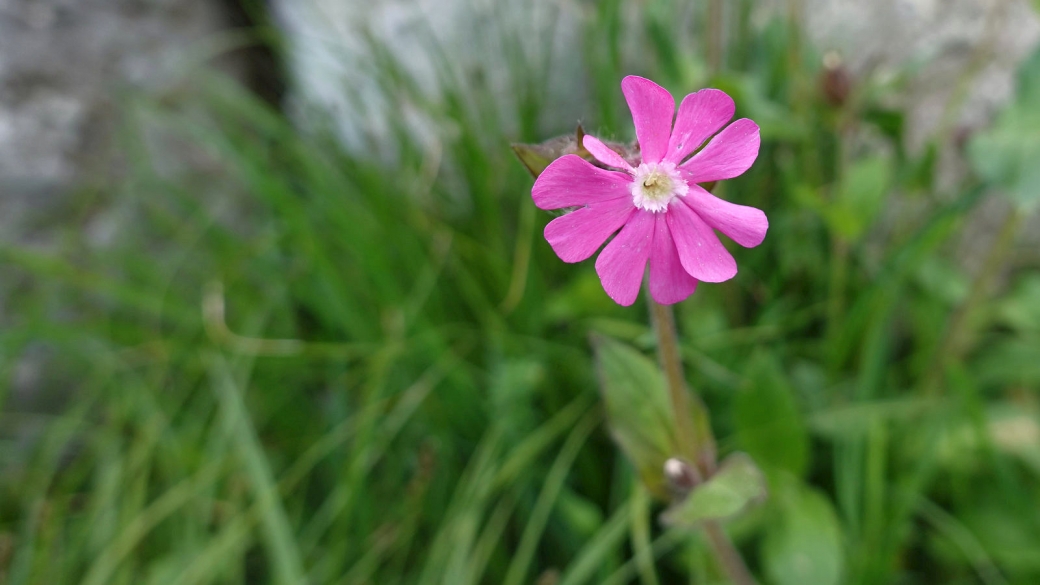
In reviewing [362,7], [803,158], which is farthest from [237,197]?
[803,158]

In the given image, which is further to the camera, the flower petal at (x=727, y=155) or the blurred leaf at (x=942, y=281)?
the blurred leaf at (x=942, y=281)

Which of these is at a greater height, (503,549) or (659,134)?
(659,134)

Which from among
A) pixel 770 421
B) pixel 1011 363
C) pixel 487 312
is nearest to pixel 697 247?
pixel 770 421

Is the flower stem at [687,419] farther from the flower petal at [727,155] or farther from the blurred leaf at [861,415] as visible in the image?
the blurred leaf at [861,415]

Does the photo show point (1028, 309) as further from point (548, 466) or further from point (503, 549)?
point (503, 549)

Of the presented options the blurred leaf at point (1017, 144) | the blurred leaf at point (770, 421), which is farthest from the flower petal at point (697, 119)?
the blurred leaf at point (1017, 144)

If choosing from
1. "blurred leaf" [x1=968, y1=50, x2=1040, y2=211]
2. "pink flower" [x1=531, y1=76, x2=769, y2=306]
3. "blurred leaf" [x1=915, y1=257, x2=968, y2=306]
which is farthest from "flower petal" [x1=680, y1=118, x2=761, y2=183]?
"blurred leaf" [x1=915, y1=257, x2=968, y2=306]
